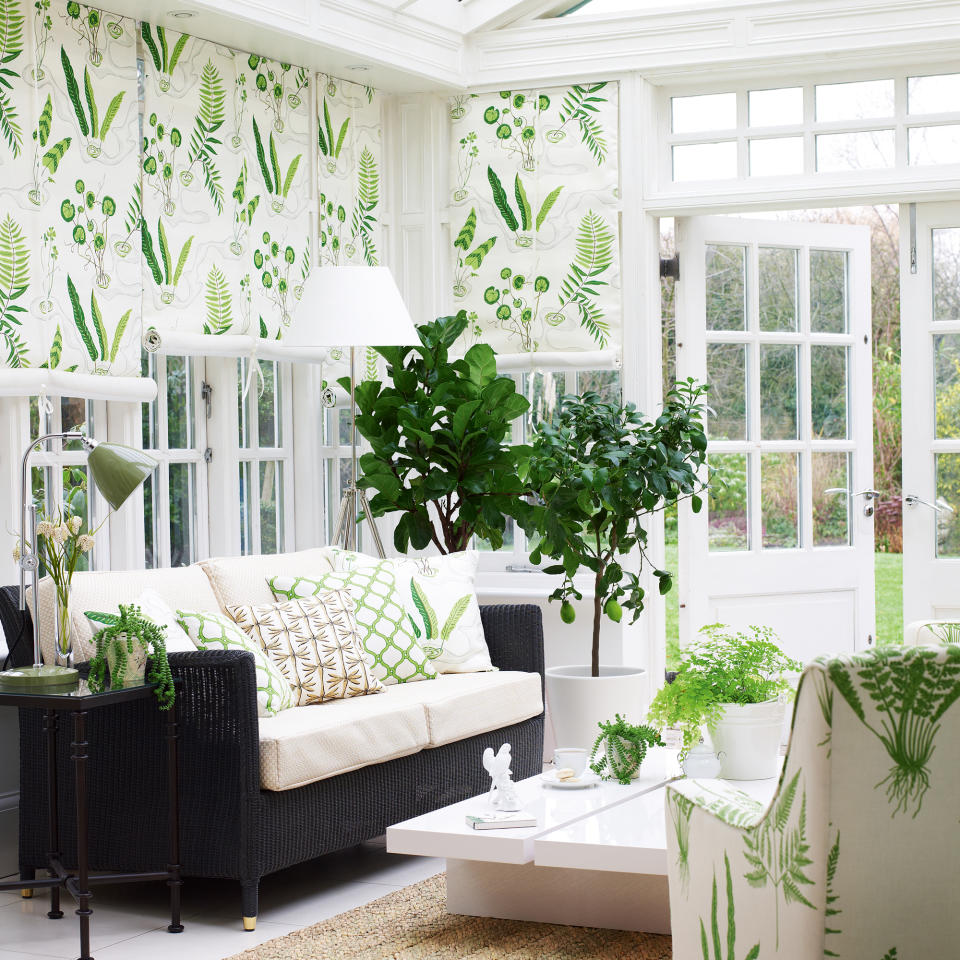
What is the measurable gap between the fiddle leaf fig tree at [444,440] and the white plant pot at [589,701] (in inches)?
35.1

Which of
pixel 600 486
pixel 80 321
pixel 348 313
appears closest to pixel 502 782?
pixel 600 486

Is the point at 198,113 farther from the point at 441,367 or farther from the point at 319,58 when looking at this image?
the point at 441,367

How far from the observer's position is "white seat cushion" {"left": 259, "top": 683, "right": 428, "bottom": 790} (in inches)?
130

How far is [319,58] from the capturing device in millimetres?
5160

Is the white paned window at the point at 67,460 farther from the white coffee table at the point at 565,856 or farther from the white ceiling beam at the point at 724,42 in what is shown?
the white ceiling beam at the point at 724,42

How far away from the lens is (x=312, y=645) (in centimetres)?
A: 387

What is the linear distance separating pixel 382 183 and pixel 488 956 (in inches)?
142

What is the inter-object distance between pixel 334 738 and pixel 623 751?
2.37ft

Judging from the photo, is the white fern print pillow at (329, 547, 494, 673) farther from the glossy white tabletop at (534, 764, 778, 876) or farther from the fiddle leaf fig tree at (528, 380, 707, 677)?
the glossy white tabletop at (534, 764, 778, 876)

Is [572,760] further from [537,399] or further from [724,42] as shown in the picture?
[724,42]

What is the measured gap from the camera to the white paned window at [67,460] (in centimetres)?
425

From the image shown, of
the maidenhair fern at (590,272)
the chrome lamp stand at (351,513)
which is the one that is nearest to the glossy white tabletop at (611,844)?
the chrome lamp stand at (351,513)

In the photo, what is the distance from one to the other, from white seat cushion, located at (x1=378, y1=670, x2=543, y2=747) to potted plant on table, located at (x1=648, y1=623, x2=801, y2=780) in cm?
78

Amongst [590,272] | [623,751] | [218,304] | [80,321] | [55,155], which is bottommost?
[623,751]
